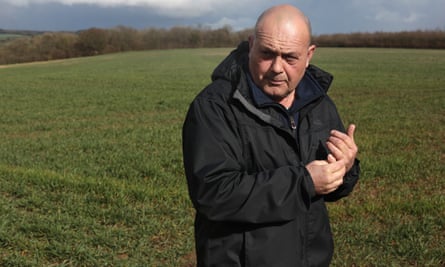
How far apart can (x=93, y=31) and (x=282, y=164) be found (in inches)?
4156

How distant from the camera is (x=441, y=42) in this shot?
75.6m

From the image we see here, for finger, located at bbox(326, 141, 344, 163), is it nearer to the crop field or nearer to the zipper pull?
the zipper pull

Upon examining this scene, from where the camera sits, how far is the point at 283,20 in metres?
1.85

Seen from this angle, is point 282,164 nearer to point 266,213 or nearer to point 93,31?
point 266,213

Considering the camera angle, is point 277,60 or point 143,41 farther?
point 143,41

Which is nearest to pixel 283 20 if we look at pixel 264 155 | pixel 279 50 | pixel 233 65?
pixel 279 50

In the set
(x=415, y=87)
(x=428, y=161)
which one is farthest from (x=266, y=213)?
(x=415, y=87)

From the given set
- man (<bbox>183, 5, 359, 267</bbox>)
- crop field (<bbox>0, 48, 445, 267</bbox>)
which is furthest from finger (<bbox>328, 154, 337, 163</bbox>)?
crop field (<bbox>0, 48, 445, 267</bbox>)

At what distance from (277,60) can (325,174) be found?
0.52 metres

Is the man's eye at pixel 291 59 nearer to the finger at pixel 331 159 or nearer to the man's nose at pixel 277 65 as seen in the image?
the man's nose at pixel 277 65

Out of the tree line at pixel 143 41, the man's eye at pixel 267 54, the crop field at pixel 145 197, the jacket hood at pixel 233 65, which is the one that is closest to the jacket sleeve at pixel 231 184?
the jacket hood at pixel 233 65

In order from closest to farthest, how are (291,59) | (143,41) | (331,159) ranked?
(331,159) < (291,59) < (143,41)

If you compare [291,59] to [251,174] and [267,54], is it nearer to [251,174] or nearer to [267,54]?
[267,54]

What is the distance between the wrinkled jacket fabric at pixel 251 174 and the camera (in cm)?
175
